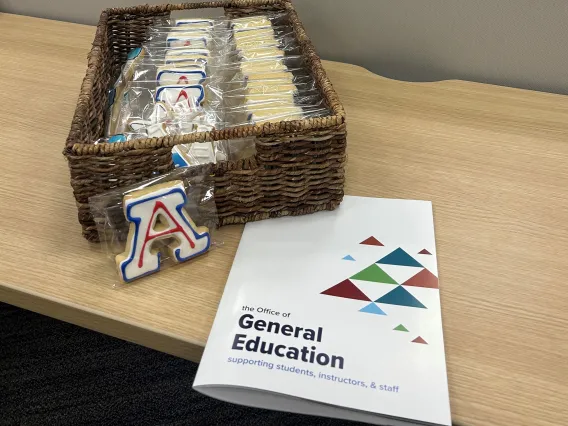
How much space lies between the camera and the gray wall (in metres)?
0.90

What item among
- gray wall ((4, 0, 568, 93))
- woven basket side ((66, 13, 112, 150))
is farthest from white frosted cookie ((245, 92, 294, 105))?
gray wall ((4, 0, 568, 93))

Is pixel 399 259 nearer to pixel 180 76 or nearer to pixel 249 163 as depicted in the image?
pixel 249 163

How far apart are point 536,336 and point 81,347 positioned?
1.12 meters

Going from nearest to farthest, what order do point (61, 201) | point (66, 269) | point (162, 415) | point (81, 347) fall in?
point (66, 269) < point (61, 201) < point (162, 415) < point (81, 347)

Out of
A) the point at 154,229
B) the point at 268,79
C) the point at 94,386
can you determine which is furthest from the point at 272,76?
the point at 94,386

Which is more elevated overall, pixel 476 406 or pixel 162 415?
pixel 476 406

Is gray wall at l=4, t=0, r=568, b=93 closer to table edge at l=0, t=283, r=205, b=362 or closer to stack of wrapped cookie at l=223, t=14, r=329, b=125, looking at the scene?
stack of wrapped cookie at l=223, t=14, r=329, b=125

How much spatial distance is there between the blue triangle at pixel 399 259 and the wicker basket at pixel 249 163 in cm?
11

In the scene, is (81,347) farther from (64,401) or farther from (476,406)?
(476,406)

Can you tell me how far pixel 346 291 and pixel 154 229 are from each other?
25cm

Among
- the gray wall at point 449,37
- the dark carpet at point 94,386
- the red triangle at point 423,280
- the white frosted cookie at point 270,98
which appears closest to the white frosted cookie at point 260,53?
the white frosted cookie at point 270,98

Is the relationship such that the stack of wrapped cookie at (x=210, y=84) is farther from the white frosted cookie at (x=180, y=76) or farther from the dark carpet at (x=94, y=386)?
the dark carpet at (x=94, y=386)

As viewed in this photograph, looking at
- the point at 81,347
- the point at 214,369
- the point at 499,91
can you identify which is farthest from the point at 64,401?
the point at 499,91

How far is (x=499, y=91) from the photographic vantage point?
962 mm
